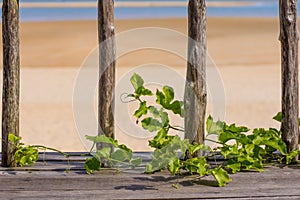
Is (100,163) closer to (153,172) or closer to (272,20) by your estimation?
(153,172)

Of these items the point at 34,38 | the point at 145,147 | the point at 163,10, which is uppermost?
the point at 163,10

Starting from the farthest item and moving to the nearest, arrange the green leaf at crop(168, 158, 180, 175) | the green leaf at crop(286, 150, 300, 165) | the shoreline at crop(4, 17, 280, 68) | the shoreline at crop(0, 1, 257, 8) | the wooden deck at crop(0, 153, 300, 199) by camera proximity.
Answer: the shoreline at crop(0, 1, 257, 8) < the shoreline at crop(4, 17, 280, 68) < the green leaf at crop(286, 150, 300, 165) < the green leaf at crop(168, 158, 180, 175) < the wooden deck at crop(0, 153, 300, 199)

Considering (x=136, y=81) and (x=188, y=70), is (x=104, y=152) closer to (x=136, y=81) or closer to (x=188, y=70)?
(x=136, y=81)

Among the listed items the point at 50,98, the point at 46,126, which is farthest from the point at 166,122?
the point at 50,98

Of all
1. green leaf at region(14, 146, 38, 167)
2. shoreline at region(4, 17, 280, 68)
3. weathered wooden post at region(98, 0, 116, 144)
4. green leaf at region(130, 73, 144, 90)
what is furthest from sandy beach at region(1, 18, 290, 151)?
green leaf at region(14, 146, 38, 167)

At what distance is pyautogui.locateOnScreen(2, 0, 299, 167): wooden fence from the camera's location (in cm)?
274

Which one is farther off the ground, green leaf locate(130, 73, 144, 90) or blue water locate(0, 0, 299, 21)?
blue water locate(0, 0, 299, 21)

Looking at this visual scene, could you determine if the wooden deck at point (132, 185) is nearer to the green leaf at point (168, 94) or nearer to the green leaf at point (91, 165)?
the green leaf at point (91, 165)

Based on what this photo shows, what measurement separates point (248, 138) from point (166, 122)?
1.27ft

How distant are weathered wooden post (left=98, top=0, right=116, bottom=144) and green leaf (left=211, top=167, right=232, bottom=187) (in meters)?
0.53

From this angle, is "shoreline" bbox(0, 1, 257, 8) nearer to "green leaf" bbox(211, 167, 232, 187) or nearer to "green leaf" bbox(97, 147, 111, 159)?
"green leaf" bbox(97, 147, 111, 159)

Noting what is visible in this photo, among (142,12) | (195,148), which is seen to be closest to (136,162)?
(195,148)

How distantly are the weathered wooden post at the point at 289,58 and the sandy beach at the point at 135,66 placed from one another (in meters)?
0.30

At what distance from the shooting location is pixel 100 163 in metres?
2.81
